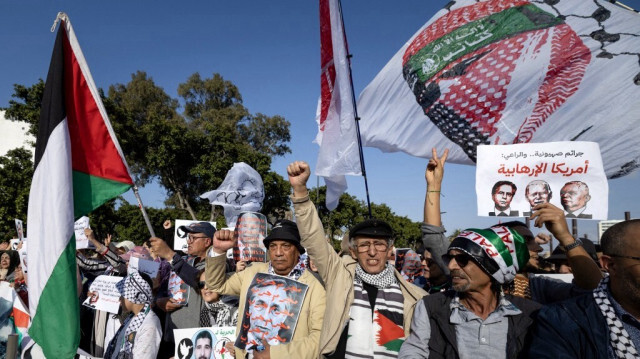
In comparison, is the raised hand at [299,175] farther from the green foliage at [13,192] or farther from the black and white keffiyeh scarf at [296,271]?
the green foliage at [13,192]

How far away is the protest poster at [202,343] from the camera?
356 centimetres

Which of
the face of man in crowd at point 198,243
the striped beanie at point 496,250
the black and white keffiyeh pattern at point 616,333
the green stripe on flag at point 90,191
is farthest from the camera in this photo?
the face of man in crowd at point 198,243

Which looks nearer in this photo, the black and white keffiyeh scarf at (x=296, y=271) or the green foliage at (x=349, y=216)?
the black and white keffiyeh scarf at (x=296, y=271)

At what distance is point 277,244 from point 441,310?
51.9 inches

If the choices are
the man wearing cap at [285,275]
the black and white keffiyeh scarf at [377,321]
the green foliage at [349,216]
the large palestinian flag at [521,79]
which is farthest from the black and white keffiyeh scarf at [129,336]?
the green foliage at [349,216]

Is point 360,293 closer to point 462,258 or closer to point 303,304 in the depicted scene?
point 303,304

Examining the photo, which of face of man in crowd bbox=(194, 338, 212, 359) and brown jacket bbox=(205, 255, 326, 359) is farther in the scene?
face of man in crowd bbox=(194, 338, 212, 359)

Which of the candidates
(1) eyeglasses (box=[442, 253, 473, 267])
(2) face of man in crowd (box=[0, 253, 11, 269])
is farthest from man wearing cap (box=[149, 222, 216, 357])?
(2) face of man in crowd (box=[0, 253, 11, 269])

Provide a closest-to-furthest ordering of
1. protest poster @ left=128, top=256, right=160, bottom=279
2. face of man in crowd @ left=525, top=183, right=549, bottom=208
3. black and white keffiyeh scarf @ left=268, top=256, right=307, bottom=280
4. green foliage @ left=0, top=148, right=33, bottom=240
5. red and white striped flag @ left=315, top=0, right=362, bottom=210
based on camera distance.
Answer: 1. face of man in crowd @ left=525, top=183, right=549, bottom=208
2. black and white keffiyeh scarf @ left=268, top=256, right=307, bottom=280
3. protest poster @ left=128, top=256, right=160, bottom=279
4. red and white striped flag @ left=315, top=0, right=362, bottom=210
5. green foliage @ left=0, top=148, right=33, bottom=240

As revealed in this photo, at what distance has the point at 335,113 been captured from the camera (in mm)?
4426

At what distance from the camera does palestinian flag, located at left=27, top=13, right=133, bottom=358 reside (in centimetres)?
319

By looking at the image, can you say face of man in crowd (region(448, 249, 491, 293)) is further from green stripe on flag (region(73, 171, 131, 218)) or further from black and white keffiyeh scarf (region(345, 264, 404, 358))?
green stripe on flag (region(73, 171, 131, 218))

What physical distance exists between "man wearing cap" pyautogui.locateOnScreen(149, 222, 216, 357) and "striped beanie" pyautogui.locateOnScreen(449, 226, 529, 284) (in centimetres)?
250

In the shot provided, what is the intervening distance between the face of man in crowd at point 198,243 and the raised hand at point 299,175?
1986 millimetres
